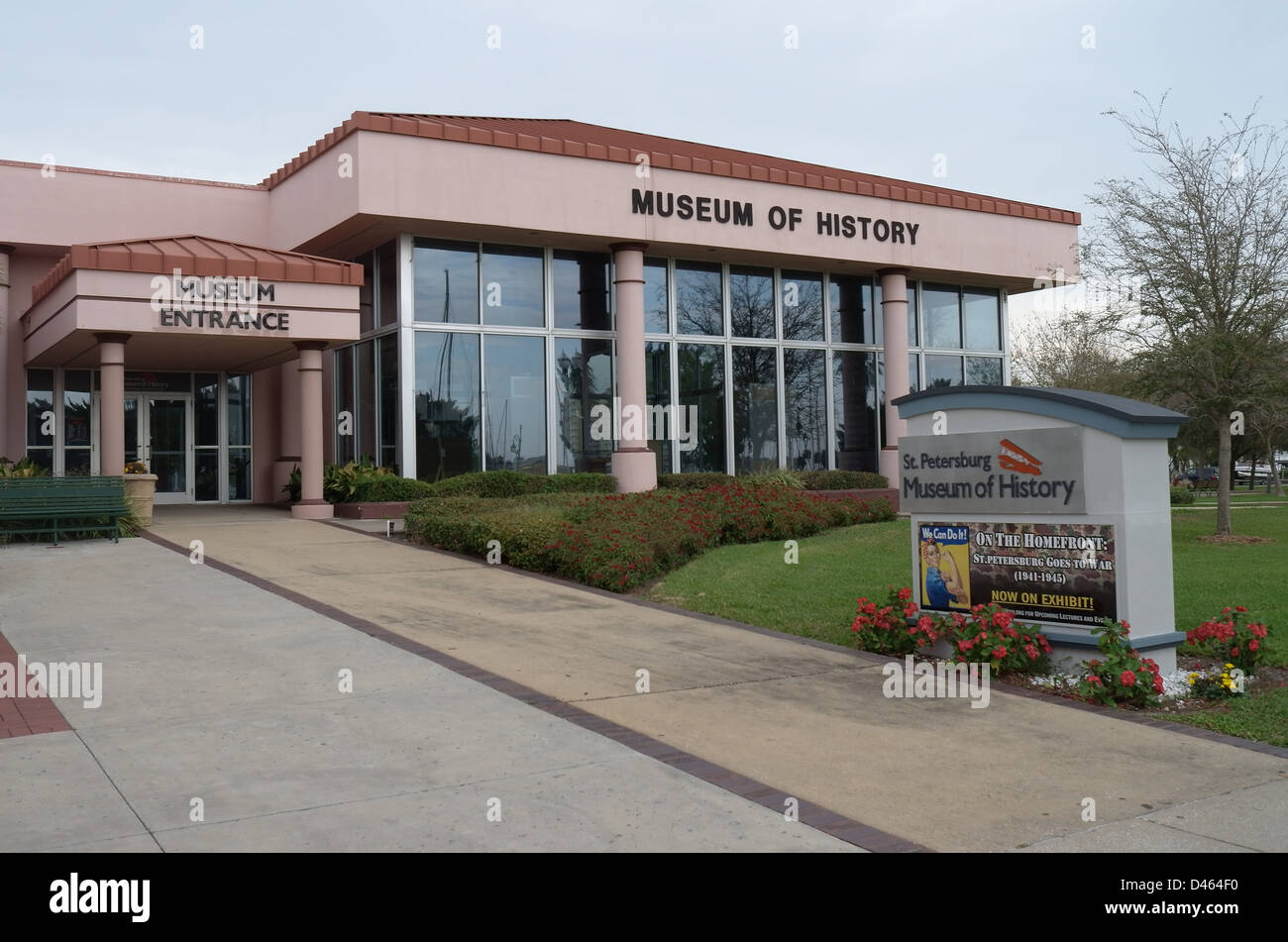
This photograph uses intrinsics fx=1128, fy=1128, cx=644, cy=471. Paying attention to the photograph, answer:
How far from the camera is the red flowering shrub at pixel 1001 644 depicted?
877cm

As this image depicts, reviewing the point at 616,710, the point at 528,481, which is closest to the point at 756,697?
the point at 616,710

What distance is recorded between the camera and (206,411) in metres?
26.0

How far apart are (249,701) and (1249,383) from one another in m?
17.3

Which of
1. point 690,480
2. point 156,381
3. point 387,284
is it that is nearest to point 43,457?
point 156,381

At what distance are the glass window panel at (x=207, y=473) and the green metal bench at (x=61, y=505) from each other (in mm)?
9244

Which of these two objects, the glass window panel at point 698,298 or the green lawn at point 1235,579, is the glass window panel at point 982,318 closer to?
the glass window panel at point 698,298

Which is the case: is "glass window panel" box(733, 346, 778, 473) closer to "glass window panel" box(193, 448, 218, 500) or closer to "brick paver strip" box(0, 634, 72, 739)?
"glass window panel" box(193, 448, 218, 500)

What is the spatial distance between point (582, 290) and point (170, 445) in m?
10.1

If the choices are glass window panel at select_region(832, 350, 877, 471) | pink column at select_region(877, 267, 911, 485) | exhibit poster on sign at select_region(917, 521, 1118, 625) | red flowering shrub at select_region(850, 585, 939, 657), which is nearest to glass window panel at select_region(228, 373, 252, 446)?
glass window panel at select_region(832, 350, 877, 471)

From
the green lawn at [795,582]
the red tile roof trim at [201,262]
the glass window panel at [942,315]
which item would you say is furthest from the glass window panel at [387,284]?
the glass window panel at [942,315]

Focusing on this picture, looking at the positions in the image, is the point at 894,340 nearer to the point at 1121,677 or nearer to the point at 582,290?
the point at 582,290

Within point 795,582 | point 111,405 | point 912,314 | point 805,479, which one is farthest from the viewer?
point 912,314
